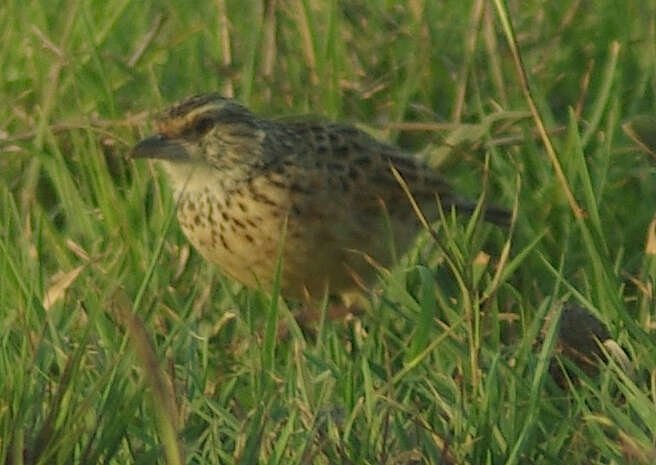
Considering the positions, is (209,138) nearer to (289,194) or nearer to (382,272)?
(289,194)

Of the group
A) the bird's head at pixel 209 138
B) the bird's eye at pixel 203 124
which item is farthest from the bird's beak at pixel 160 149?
the bird's eye at pixel 203 124

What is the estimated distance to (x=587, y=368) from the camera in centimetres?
483

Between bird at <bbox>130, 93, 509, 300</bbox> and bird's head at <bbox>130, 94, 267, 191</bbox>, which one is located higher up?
bird's head at <bbox>130, 94, 267, 191</bbox>

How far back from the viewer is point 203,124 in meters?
6.20

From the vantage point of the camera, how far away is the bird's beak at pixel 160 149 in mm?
5824

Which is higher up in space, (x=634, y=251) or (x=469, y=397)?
(x=469, y=397)

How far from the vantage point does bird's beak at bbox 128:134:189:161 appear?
5824mm

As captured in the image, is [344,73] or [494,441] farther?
[344,73]

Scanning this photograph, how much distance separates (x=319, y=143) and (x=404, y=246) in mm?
451

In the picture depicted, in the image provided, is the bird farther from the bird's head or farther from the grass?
the grass

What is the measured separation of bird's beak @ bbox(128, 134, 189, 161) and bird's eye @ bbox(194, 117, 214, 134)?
0.42 ft

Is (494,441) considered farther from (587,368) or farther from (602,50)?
(602,50)

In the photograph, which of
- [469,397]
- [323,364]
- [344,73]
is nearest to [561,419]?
[469,397]

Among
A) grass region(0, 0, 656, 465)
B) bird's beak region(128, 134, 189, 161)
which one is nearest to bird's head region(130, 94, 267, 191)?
bird's beak region(128, 134, 189, 161)
